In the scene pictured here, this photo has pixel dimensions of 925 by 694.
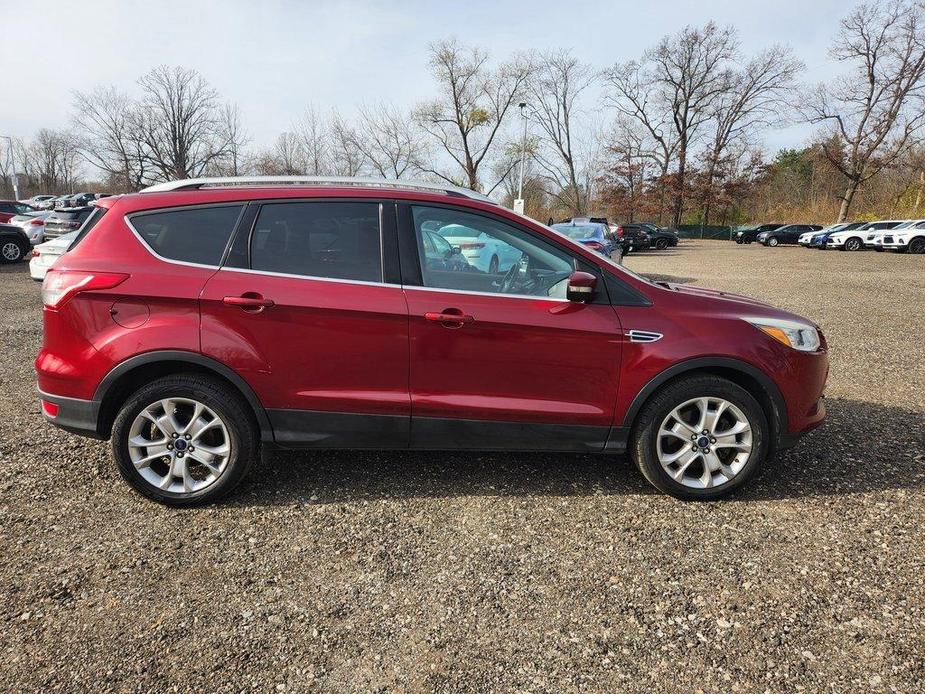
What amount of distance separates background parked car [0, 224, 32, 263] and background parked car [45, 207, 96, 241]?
0.90 m

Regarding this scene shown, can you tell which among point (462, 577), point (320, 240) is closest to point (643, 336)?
point (462, 577)

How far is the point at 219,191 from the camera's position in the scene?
321cm

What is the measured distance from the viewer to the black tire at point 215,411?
307cm

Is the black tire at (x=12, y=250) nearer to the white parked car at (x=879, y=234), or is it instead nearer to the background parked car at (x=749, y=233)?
the white parked car at (x=879, y=234)

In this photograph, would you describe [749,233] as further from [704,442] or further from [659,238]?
[704,442]

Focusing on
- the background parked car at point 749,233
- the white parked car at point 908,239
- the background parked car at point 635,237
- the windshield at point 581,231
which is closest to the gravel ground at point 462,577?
the windshield at point 581,231

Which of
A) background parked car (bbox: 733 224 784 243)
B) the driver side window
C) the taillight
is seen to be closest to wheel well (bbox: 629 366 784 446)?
the driver side window

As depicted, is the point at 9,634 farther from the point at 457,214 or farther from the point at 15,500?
the point at 457,214

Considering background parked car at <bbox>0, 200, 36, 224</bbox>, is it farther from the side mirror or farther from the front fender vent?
the front fender vent

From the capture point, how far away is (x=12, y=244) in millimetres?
16031

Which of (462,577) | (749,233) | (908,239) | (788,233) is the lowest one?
(462,577)

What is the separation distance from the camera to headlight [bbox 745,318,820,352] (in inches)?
129

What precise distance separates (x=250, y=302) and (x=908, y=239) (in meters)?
33.2

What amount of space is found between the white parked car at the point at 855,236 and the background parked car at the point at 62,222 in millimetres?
35100
